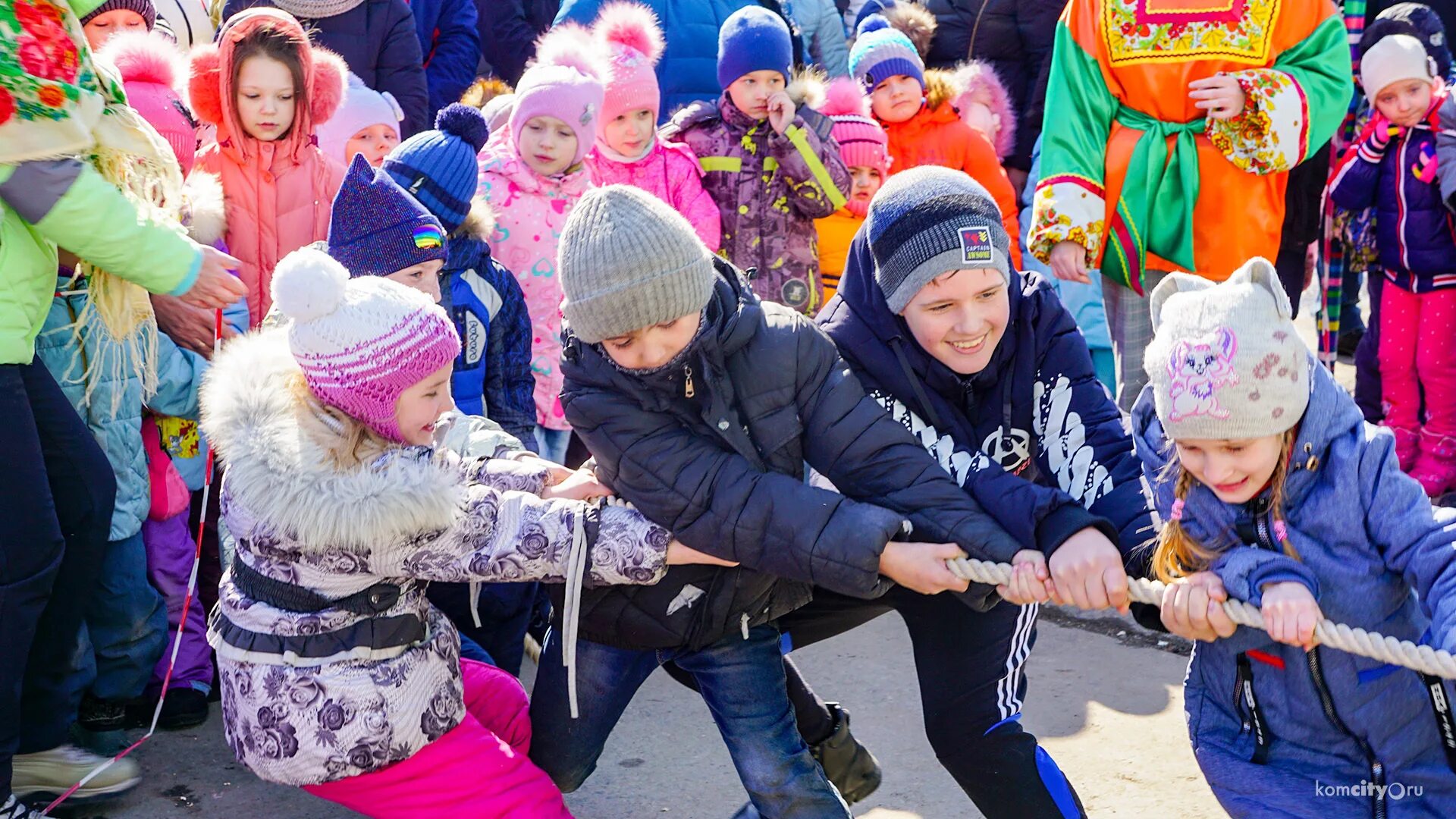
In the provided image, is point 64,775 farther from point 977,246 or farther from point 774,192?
point 774,192

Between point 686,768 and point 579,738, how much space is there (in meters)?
0.62

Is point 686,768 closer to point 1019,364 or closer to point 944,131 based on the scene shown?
point 1019,364

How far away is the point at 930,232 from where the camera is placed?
9.12ft

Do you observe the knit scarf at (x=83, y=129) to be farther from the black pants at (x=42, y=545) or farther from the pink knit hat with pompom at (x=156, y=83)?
the pink knit hat with pompom at (x=156, y=83)

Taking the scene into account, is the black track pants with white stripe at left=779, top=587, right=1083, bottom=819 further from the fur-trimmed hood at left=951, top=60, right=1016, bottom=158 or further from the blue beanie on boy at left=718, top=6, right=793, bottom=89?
the fur-trimmed hood at left=951, top=60, right=1016, bottom=158

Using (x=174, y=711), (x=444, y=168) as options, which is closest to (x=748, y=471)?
(x=444, y=168)

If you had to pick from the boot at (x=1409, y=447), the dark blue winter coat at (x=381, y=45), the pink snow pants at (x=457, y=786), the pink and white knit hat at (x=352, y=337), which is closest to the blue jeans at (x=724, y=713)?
the pink snow pants at (x=457, y=786)

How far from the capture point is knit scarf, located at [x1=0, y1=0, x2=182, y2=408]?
2.80 meters

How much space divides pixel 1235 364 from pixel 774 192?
284cm

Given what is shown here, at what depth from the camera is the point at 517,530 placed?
8.64 feet

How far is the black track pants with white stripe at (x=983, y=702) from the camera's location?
2740mm

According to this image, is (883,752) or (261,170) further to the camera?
(261,170)

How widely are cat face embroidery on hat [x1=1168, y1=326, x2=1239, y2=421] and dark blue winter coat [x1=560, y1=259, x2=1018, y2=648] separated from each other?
40 cm

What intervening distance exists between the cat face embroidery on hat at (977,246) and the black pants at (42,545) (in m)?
1.86
